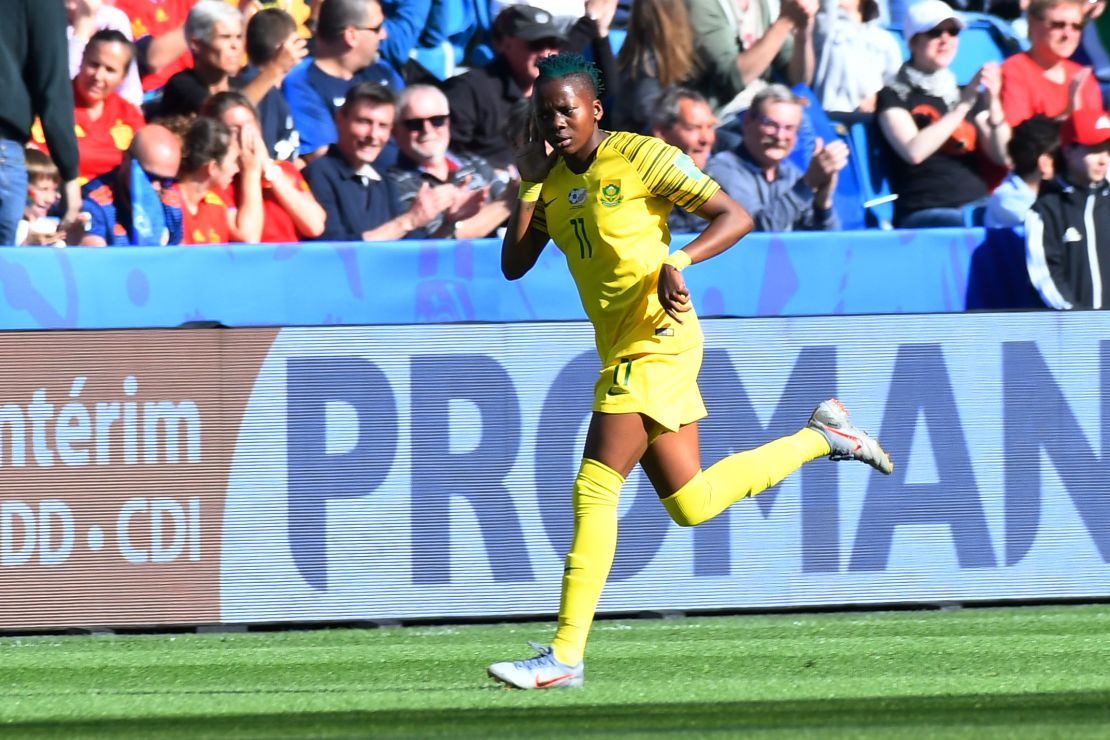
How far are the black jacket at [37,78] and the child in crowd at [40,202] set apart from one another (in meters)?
0.07

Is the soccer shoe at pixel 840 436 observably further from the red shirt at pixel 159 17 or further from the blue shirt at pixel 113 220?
Answer: the red shirt at pixel 159 17

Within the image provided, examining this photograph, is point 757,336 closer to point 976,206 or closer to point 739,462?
point 739,462

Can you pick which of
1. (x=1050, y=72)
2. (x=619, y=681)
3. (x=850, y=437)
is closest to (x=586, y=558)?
(x=619, y=681)

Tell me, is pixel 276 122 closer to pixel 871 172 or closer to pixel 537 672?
pixel 871 172

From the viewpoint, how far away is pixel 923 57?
11.4 m

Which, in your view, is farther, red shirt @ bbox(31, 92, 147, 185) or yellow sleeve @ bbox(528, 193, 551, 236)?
red shirt @ bbox(31, 92, 147, 185)

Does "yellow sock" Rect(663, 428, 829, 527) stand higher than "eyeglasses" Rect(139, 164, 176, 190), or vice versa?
"eyeglasses" Rect(139, 164, 176, 190)

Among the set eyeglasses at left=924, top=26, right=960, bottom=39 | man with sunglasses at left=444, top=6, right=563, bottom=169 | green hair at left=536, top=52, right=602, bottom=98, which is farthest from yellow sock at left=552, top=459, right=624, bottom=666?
eyeglasses at left=924, top=26, right=960, bottom=39

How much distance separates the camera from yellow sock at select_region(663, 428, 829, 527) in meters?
5.59

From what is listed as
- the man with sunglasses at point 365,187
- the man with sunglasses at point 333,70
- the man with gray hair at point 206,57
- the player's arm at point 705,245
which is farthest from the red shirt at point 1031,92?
the player's arm at point 705,245

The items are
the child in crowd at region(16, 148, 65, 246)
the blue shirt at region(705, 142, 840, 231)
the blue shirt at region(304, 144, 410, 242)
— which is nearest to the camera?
the child in crowd at region(16, 148, 65, 246)

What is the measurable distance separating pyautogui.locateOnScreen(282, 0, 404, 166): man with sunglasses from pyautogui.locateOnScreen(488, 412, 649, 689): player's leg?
515 cm

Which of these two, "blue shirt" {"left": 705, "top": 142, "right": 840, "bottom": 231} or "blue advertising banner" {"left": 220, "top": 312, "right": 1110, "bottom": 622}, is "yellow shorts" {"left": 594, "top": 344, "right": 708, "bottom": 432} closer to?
"blue advertising banner" {"left": 220, "top": 312, "right": 1110, "bottom": 622}

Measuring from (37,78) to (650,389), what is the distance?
539 cm
